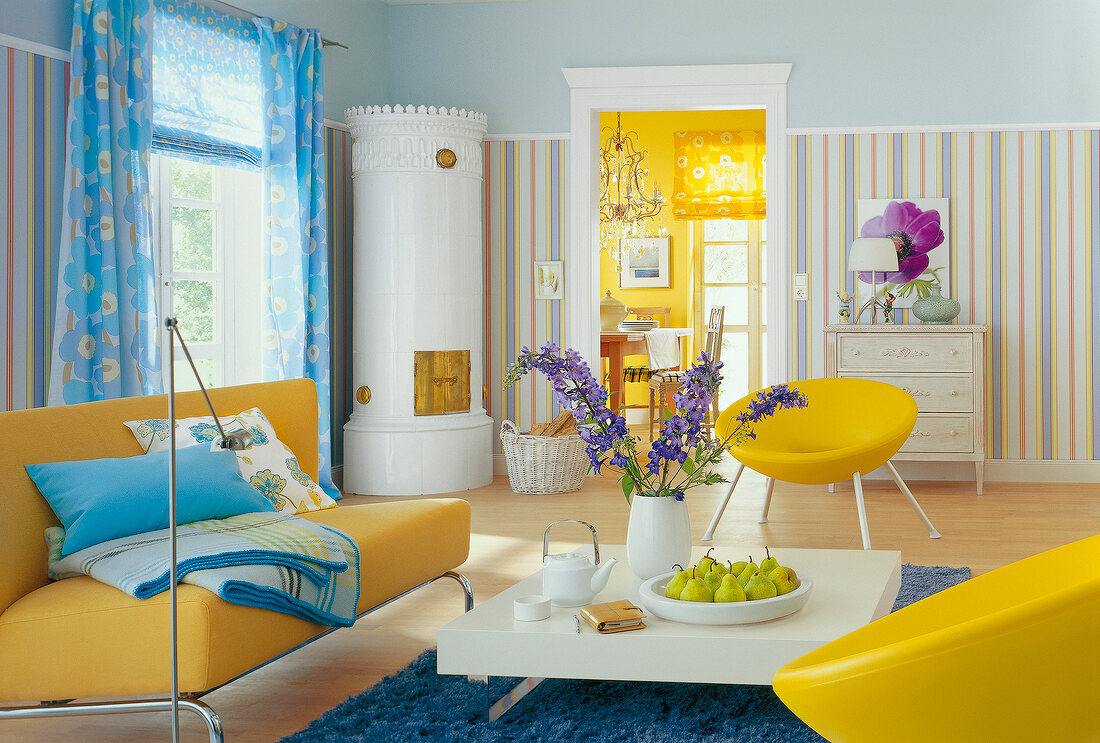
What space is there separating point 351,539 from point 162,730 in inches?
25.0

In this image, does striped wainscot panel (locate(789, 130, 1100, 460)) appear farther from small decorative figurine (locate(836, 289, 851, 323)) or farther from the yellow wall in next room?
the yellow wall in next room

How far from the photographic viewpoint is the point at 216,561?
8.05ft

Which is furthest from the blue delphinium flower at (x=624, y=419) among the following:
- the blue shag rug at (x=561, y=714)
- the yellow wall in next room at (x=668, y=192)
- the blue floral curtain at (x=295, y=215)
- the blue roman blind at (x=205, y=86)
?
the yellow wall in next room at (x=668, y=192)

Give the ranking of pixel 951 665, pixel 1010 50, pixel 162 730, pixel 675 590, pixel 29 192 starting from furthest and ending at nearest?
pixel 1010 50 → pixel 29 192 → pixel 162 730 → pixel 675 590 → pixel 951 665

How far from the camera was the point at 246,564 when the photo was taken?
2.49m

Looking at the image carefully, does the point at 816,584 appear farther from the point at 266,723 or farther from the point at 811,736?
the point at 266,723

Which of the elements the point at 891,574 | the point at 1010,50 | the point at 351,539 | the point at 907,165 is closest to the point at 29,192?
the point at 351,539

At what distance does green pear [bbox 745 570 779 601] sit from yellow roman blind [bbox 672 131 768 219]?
Result: 278 inches

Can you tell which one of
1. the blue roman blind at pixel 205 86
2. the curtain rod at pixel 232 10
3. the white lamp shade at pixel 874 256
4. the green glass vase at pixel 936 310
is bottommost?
the green glass vase at pixel 936 310

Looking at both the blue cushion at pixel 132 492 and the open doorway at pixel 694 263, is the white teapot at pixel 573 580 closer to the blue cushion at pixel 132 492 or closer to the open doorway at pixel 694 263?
the blue cushion at pixel 132 492

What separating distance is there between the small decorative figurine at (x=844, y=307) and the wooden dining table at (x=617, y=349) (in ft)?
8.26

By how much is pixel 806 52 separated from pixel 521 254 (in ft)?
6.69

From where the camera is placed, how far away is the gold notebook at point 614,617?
2320 millimetres

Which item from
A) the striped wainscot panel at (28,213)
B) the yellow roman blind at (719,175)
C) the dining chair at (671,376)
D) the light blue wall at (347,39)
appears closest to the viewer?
the striped wainscot panel at (28,213)
